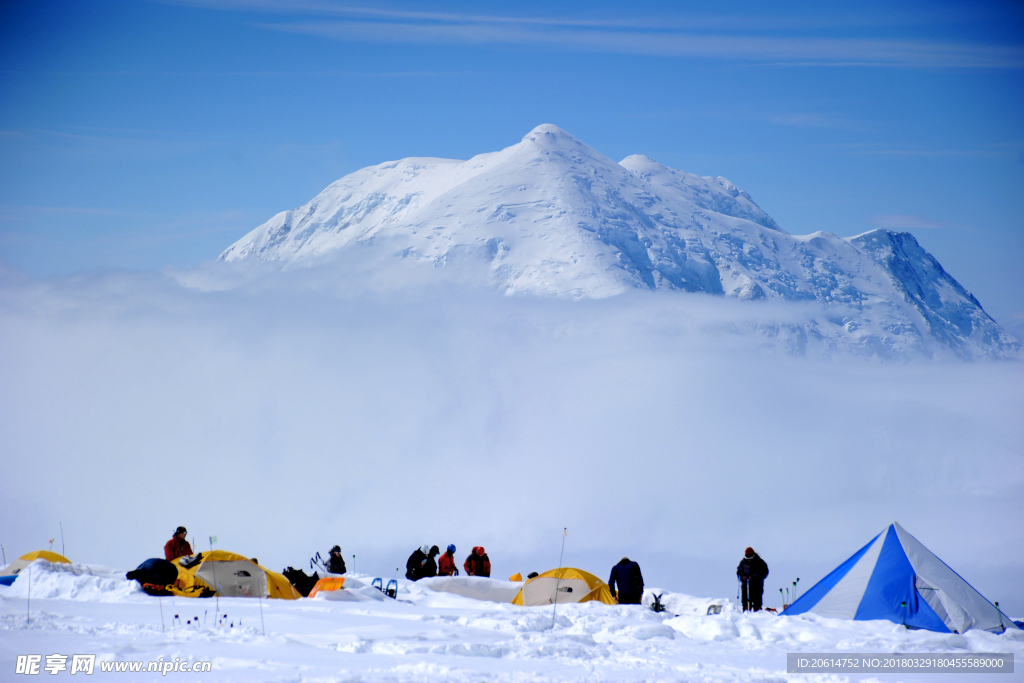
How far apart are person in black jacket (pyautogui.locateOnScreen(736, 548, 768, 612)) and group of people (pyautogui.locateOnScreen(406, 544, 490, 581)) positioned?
5.92m

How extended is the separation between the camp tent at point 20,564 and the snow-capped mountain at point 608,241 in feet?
420

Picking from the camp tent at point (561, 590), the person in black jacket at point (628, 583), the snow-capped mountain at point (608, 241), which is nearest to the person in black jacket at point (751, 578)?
the person in black jacket at point (628, 583)

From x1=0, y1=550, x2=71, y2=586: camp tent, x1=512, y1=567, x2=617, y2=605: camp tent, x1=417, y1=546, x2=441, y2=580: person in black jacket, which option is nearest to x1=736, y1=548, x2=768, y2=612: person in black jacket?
x1=512, y1=567, x2=617, y2=605: camp tent

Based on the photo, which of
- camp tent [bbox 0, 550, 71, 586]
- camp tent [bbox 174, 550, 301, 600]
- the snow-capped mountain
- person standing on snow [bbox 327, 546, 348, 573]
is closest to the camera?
camp tent [bbox 174, 550, 301, 600]

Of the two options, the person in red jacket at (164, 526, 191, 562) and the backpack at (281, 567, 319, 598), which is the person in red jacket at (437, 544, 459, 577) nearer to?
the backpack at (281, 567, 319, 598)

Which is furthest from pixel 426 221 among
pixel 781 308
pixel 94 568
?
pixel 94 568

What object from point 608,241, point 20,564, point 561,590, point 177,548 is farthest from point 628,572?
point 608,241

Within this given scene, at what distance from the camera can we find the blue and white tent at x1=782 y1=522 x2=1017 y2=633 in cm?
1748

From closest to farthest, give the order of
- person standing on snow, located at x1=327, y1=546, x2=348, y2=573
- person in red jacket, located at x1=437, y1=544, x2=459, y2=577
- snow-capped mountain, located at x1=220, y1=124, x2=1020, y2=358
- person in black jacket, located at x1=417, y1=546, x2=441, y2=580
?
1. person standing on snow, located at x1=327, y1=546, x2=348, y2=573
2. person in red jacket, located at x1=437, y1=544, x2=459, y2=577
3. person in black jacket, located at x1=417, y1=546, x2=441, y2=580
4. snow-capped mountain, located at x1=220, y1=124, x2=1020, y2=358

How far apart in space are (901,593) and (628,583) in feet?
18.4

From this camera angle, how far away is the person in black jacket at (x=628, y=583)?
19734 millimetres

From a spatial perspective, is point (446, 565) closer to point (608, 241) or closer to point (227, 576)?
point (227, 576)

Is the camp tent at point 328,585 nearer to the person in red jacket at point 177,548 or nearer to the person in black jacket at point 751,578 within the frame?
the person in red jacket at point 177,548

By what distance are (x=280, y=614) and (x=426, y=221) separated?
154 meters
